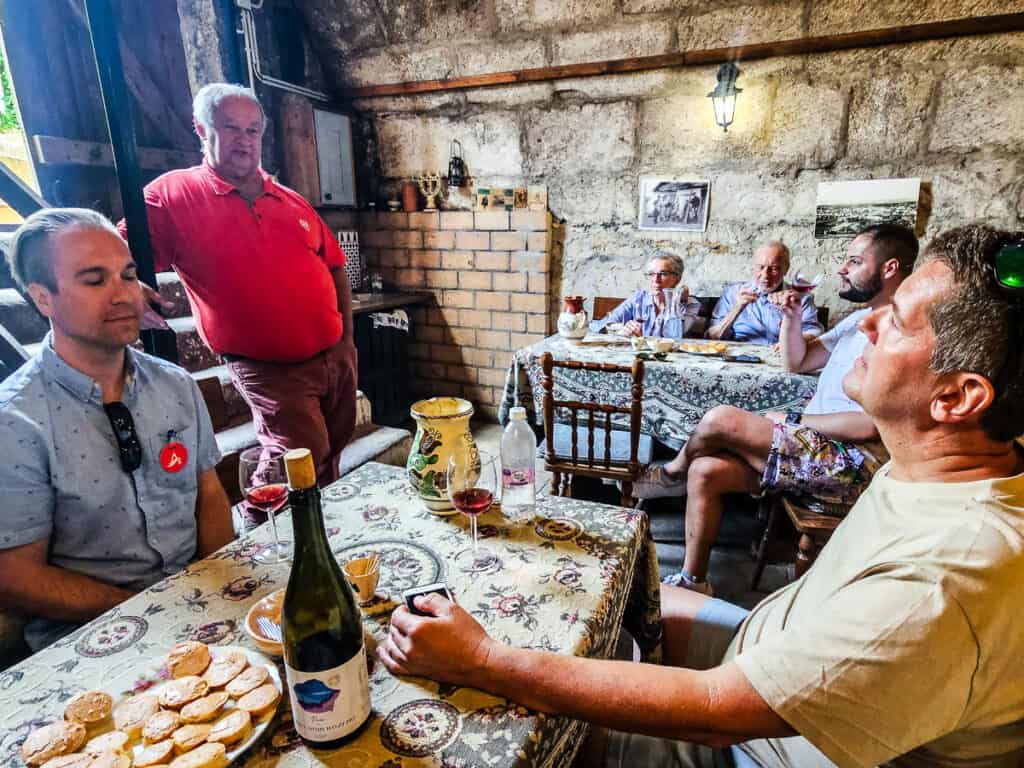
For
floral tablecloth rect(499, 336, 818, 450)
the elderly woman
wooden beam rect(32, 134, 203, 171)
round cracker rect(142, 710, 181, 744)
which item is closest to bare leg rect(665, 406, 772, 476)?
floral tablecloth rect(499, 336, 818, 450)

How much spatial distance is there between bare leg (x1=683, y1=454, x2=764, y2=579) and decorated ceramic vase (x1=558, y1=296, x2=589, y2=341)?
3.36ft

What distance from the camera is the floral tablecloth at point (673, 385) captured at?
2.28m

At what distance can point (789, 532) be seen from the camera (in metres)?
2.34

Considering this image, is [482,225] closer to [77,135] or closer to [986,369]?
[77,135]

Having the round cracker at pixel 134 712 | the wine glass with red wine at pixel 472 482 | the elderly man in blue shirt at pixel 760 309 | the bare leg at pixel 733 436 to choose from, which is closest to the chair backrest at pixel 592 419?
the bare leg at pixel 733 436

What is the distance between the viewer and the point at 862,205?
123 inches

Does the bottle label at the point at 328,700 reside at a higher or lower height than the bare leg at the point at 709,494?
higher

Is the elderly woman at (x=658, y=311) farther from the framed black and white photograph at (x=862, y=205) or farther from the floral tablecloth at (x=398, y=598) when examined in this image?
the floral tablecloth at (x=398, y=598)

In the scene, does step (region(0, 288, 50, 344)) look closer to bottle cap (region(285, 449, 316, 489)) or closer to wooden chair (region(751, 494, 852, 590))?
bottle cap (region(285, 449, 316, 489))

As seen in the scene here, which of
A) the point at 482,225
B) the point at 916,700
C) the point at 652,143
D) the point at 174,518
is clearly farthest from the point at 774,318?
the point at 174,518

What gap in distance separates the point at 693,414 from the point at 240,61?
10.7ft

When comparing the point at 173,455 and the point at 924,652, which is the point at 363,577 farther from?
the point at 924,652

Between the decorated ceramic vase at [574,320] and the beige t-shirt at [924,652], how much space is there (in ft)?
7.09

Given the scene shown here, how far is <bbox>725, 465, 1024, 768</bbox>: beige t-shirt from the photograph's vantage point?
0.62 meters
